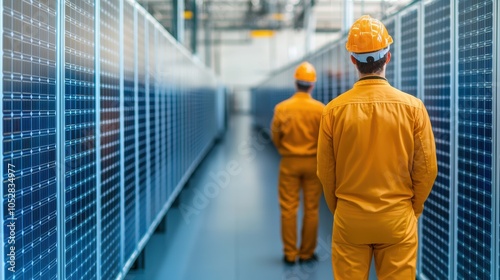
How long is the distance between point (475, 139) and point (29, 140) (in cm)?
227

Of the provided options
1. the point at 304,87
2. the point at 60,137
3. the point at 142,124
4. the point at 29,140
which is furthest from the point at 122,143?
the point at 304,87

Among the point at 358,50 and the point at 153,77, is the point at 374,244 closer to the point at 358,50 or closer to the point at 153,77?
the point at 358,50

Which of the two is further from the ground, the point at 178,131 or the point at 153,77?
the point at 153,77

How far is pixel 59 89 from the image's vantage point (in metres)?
2.24

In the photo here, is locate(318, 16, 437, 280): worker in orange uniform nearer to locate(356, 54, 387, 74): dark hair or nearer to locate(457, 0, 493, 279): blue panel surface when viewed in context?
locate(356, 54, 387, 74): dark hair

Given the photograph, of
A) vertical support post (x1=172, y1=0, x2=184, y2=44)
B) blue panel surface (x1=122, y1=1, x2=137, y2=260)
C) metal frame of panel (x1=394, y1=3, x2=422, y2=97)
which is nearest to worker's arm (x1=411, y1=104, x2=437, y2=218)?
metal frame of panel (x1=394, y1=3, x2=422, y2=97)

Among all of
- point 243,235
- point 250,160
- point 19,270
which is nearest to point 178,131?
point 243,235

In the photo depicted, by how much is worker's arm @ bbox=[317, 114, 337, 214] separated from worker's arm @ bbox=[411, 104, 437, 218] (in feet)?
1.34

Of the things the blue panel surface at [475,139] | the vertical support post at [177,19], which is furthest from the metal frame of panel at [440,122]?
the vertical support post at [177,19]

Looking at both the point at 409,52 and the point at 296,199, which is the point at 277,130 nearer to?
the point at 296,199

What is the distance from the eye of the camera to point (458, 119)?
3027 mm

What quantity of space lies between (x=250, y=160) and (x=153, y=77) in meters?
8.28

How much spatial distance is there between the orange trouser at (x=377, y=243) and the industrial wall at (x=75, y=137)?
135cm

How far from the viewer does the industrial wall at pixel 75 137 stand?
1820mm
